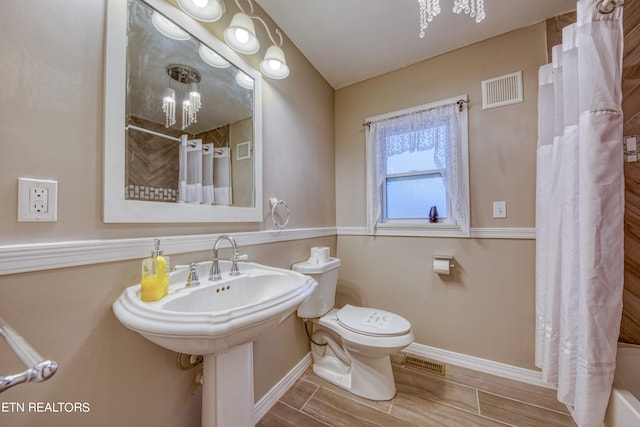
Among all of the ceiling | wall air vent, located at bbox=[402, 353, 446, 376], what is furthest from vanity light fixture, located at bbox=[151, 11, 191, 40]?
wall air vent, located at bbox=[402, 353, 446, 376]

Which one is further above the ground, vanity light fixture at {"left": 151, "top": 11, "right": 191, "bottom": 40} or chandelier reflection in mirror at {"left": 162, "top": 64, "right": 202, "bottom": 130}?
vanity light fixture at {"left": 151, "top": 11, "right": 191, "bottom": 40}

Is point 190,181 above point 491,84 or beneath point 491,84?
beneath

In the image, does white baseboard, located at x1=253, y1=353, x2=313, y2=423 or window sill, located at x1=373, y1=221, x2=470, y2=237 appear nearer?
white baseboard, located at x1=253, y1=353, x2=313, y2=423

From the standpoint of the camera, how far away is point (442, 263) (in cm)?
175

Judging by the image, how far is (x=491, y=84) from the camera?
169cm

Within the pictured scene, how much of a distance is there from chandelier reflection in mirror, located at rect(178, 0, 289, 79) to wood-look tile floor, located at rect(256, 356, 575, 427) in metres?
1.95

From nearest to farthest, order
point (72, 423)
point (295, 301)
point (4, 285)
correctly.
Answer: point (4, 285), point (72, 423), point (295, 301)

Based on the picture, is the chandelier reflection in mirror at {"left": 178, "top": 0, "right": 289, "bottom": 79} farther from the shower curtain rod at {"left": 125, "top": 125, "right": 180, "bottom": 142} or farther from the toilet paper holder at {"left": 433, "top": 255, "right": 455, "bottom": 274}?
the toilet paper holder at {"left": 433, "top": 255, "right": 455, "bottom": 274}

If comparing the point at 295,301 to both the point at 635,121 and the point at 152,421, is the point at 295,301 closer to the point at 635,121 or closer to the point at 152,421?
the point at 152,421

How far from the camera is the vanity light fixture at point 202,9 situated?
98 centimetres

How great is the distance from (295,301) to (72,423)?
0.74 metres

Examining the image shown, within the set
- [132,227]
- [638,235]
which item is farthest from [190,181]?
[638,235]

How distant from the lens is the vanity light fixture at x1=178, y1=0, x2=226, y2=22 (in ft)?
3.22

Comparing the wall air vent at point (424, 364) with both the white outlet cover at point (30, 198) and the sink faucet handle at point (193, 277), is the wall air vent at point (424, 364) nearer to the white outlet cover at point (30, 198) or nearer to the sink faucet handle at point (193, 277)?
the sink faucet handle at point (193, 277)
